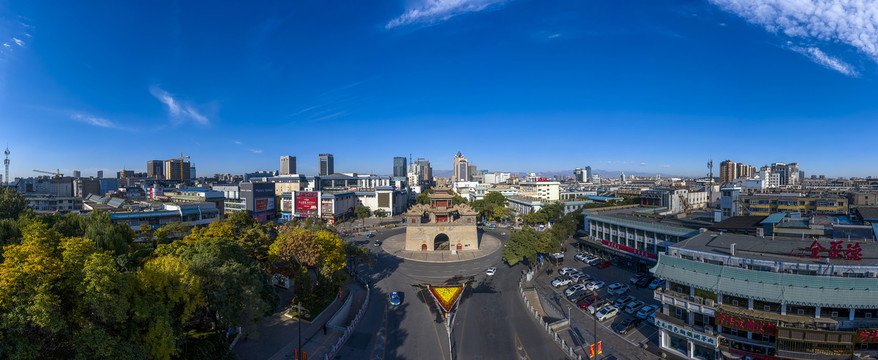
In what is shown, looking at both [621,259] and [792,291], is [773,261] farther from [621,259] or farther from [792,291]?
[621,259]

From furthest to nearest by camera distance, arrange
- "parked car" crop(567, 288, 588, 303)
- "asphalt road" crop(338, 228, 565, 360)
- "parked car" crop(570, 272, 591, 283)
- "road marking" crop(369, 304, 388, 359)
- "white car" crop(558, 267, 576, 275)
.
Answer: "white car" crop(558, 267, 576, 275) → "parked car" crop(570, 272, 591, 283) → "parked car" crop(567, 288, 588, 303) → "asphalt road" crop(338, 228, 565, 360) → "road marking" crop(369, 304, 388, 359)

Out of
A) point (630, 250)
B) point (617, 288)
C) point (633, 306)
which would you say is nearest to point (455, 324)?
point (633, 306)

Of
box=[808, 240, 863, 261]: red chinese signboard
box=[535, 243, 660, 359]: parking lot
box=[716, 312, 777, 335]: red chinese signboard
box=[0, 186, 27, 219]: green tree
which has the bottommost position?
box=[535, 243, 660, 359]: parking lot

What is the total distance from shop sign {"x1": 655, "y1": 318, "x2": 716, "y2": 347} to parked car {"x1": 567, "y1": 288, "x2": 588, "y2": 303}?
10641 millimetres

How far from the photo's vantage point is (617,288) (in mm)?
36375

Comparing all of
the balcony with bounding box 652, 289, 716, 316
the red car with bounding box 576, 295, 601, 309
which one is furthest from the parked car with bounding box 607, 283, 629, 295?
the balcony with bounding box 652, 289, 716, 316

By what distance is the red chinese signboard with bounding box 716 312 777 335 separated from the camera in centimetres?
2012

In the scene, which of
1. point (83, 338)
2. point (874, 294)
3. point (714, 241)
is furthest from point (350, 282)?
point (874, 294)

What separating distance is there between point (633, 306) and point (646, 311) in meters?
1.21

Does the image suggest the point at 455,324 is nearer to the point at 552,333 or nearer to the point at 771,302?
the point at 552,333

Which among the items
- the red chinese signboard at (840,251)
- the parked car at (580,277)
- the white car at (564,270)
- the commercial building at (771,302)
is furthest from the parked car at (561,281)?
the red chinese signboard at (840,251)

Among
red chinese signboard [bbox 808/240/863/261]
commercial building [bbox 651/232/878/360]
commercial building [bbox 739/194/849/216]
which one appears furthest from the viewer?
commercial building [bbox 739/194/849/216]

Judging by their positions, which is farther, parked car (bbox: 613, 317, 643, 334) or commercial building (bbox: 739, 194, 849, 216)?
commercial building (bbox: 739, 194, 849, 216)

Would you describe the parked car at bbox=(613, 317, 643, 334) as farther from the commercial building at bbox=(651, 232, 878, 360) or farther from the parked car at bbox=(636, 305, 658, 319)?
the commercial building at bbox=(651, 232, 878, 360)
